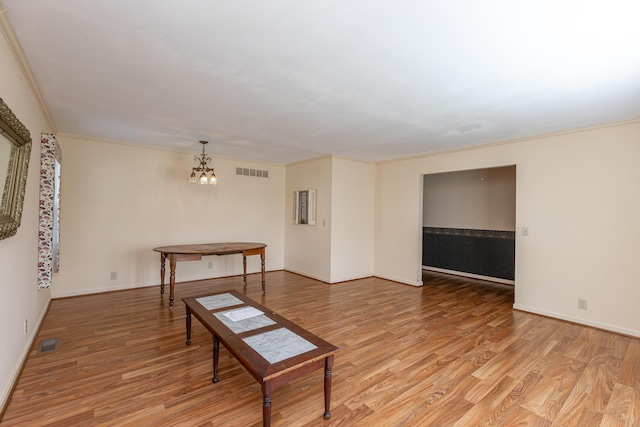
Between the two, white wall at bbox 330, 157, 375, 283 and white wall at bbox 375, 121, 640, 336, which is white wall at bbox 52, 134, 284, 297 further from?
white wall at bbox 375, 121, 640, 336

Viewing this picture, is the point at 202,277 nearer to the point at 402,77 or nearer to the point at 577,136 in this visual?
the point at 402,77

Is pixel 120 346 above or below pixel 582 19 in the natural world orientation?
below

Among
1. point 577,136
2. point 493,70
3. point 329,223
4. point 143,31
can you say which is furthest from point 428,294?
point 143,31

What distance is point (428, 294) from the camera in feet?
15.8

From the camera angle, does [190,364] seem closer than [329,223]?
Yes

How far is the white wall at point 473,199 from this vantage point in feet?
18.8

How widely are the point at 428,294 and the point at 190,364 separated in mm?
3607

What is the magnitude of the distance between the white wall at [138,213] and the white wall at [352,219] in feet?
5.44

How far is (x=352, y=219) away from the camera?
18.7 feet

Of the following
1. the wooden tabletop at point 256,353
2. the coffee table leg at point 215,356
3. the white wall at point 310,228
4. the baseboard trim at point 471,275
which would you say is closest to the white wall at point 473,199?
the baseboard trim at point 471,275

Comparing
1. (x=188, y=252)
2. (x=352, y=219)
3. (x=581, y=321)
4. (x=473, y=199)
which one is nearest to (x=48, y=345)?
(x=188, y=252)

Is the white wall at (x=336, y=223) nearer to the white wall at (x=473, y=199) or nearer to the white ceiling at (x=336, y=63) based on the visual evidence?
the white wall at (x=473, y=199)

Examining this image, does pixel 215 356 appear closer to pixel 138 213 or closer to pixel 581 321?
pixel 138 213

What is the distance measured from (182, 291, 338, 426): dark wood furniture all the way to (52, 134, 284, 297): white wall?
3.03 metres
